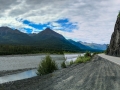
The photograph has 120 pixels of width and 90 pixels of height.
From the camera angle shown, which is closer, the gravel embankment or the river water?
the gravel embankment

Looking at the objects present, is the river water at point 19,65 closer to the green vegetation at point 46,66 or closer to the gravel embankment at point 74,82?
the green vegetation at point 46,66

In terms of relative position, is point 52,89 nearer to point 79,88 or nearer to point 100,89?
point 79,88

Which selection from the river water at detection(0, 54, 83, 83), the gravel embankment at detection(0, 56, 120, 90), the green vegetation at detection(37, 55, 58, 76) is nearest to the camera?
the gravel embankment at detection(0, 56, 120, 90)

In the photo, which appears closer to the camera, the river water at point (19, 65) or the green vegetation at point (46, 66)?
the green vegetation at point (46, 66)

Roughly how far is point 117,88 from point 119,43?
41.8 metres

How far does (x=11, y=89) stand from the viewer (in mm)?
17000

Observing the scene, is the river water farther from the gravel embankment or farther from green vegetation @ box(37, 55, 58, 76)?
the gravel embankment

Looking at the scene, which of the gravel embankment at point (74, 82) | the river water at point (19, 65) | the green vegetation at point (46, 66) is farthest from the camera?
the river water at point (19, 65)

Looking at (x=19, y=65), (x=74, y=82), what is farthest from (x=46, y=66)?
(x=19, y=65)

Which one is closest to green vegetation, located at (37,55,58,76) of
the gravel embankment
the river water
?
the river water

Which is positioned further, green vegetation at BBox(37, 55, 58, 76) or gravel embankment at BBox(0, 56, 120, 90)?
green vegetation at BBox(37, 55, 58, 76)

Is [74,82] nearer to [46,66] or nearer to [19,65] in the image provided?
[46,66]

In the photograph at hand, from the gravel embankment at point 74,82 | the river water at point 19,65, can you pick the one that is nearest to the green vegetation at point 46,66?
the river water at point 19,65

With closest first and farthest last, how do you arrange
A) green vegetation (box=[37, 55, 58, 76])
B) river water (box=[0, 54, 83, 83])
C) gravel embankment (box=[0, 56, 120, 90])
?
gravel embankment (box=[0, 56, 120, 90]), green vegetation (box=[37, 55, 58, 76]), river water (box=[0, 54, 83, 83])
